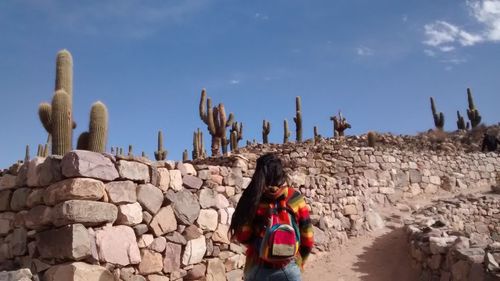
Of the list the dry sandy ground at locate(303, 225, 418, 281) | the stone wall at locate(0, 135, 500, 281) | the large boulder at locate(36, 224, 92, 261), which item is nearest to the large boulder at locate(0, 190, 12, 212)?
the stone wall at locate(0, 135, 500, 281)

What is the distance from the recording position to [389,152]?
14797 millimetres

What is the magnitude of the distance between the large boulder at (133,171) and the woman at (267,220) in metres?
2.84

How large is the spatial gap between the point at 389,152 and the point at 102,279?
38.2 ft

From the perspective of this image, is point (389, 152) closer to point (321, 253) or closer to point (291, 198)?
point (321, 253)

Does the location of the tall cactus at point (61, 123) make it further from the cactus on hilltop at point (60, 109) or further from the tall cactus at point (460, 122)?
the tall cactus at point (460, 122)

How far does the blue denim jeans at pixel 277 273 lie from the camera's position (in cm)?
298

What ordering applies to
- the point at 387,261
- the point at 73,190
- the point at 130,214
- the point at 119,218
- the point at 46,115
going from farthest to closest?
1. the point at 46,115
2. the point at 387,261
3. the point at 130,214
4. the point at 119,218
5. the point at 73,190

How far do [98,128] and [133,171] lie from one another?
2472 mm

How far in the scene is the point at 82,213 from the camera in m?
5.00

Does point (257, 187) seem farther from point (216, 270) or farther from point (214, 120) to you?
point (214, 120)

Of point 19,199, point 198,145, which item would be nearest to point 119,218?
point 19,199

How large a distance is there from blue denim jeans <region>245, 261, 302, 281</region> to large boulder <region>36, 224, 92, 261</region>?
8.28 ft

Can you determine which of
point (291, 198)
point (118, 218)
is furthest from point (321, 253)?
point (291, 198)

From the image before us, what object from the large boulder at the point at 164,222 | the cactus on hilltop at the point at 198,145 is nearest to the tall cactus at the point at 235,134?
the cactus on hilltop at the point at 198,145
